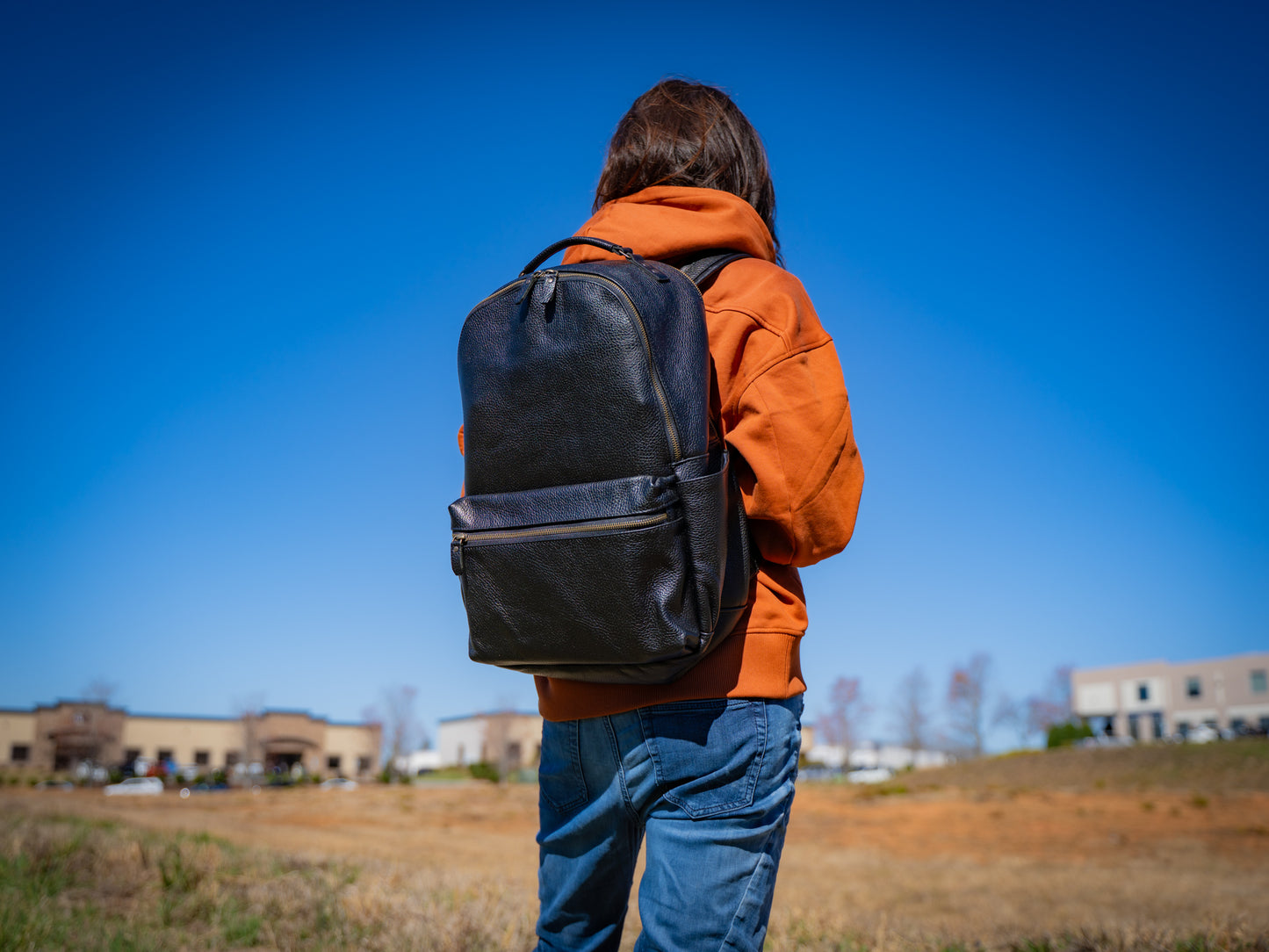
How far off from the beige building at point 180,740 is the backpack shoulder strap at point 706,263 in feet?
179

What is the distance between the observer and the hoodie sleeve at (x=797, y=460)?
1.40m

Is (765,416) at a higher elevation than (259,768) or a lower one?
higher

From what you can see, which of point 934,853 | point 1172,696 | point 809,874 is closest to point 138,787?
point 934,853

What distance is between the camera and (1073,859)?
13.5 m

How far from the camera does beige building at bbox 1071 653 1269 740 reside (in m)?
57.9

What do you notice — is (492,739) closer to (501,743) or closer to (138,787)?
(501,743)

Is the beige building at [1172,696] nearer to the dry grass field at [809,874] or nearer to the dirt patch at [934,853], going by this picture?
the dry grass field at [809,874]

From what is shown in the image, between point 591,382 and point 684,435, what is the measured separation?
0.17 meters

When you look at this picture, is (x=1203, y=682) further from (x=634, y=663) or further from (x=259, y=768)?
(x=634, y=663)

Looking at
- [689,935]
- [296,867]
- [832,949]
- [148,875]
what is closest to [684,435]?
[689,935]

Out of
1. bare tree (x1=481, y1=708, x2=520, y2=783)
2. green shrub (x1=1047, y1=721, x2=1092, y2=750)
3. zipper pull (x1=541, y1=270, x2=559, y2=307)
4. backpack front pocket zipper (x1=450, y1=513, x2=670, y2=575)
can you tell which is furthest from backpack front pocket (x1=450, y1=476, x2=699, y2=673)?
bare tree (x1=481, y1=708, x2=520, y2=783)

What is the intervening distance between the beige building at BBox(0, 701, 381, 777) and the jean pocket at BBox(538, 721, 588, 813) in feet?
178

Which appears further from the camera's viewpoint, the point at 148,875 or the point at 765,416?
the point at 148,875

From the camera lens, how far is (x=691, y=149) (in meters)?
1.80
